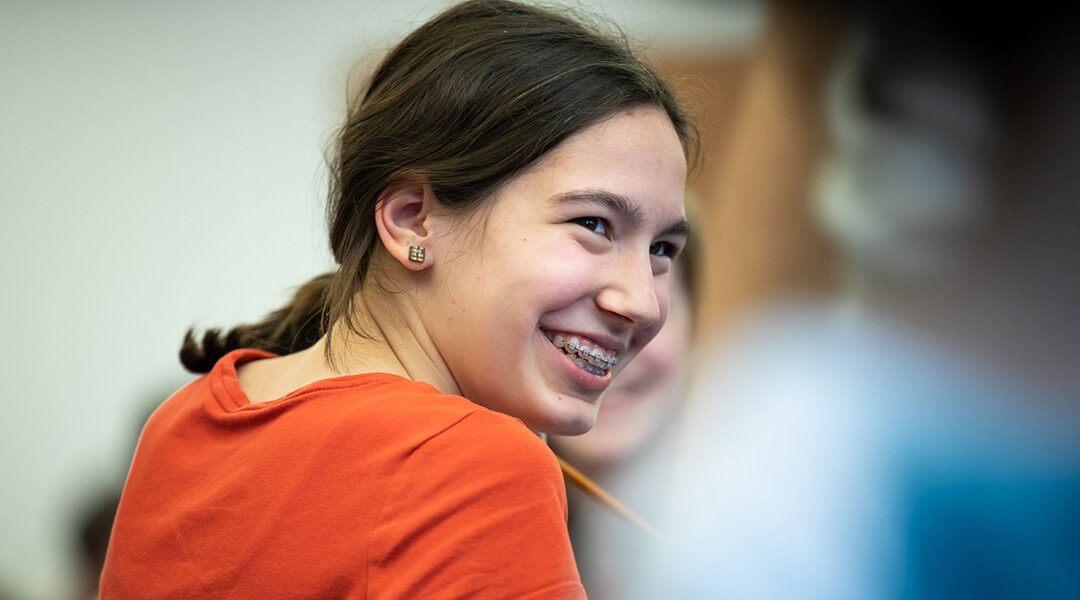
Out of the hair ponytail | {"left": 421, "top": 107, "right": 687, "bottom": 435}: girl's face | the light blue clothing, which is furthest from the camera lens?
the light blue clothing

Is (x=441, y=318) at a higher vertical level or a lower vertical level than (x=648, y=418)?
higher

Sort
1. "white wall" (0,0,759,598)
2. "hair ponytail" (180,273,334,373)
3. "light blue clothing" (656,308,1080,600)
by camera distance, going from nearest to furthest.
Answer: "hair ponytail" (180,273,334,373), "light blue clothing" (656,308,1080,600), "white wall" (0,0,759,598)

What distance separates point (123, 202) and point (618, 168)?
1.01 meters

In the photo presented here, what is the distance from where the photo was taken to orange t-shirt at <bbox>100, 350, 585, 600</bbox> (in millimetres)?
358

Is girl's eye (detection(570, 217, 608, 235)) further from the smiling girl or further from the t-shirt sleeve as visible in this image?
the t-shirt sleeve

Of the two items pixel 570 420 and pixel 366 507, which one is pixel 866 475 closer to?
pixel 570 420

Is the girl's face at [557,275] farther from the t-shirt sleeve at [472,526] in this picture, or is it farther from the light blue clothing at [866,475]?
the light blue clothing at [866,475]

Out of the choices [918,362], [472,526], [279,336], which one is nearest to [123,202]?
[279,336]

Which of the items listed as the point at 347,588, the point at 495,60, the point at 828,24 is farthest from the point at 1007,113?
the point at 347,588

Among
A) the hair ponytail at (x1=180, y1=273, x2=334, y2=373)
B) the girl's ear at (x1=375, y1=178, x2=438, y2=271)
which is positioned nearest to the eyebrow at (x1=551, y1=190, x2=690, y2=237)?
the girl's ear at (x1=375, y1=178, x2=438, y2=271)

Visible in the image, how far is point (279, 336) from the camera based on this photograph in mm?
731

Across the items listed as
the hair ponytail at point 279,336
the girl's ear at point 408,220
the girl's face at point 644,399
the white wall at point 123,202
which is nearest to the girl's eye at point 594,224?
the girl's ear at point 408,220

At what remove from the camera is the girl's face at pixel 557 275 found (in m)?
0.51

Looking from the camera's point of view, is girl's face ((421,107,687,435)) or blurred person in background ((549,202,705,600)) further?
blurred person in background ((549,202,705,600))
